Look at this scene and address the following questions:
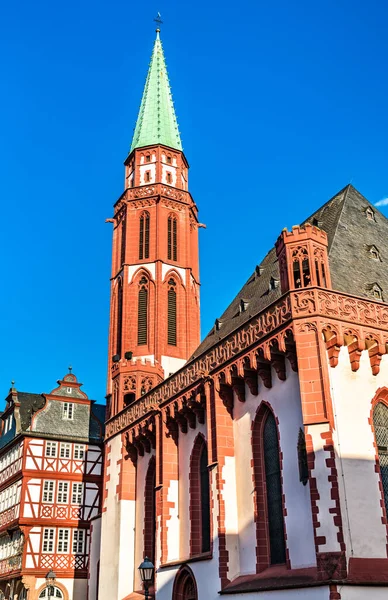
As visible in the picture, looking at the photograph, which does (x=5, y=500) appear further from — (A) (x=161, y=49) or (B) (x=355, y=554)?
(A) (x=161, y=49)

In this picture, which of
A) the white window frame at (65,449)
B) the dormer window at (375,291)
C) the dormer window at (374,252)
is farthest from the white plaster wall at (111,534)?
the dormer window at (375,291)

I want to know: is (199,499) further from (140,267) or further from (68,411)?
(68,411)

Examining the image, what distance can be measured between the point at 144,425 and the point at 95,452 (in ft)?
47.5

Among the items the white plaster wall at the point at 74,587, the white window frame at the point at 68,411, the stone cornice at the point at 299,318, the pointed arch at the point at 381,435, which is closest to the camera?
the pointed arch at the point at 381,435

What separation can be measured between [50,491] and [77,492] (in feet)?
5.37

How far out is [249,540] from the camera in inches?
796

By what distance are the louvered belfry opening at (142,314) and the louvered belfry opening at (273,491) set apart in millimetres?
Answer: 17769

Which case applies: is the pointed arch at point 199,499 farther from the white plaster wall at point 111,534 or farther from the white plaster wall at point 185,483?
the white plaster wall at point 111,534

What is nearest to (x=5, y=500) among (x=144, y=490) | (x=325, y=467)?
(x=144, y=490)

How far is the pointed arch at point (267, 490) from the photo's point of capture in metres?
19.4

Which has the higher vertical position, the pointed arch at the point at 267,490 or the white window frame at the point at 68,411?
the white window frame at the point at 68,411

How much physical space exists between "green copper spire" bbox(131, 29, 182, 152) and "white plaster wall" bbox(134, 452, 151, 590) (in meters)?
23.0

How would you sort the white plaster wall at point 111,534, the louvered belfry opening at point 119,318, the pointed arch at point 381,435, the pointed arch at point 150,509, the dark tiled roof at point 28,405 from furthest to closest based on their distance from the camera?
the dark tiled roof at point 28,405 → the louvered belfry opening at point 119,318 → the white plaster wall at point 111,534 → the pointed arch at point 150,509 → the pointed arch at point 381,435

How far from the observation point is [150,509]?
2797 centimetres
